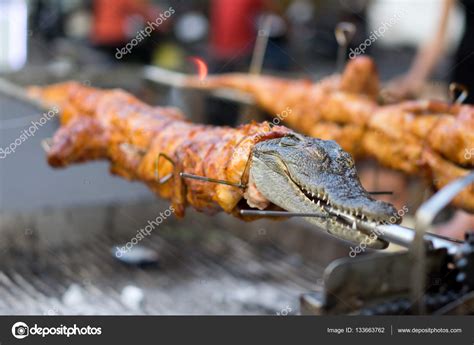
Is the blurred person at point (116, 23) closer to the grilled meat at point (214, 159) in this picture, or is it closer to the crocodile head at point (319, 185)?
the grilled meat at point (214, 159)

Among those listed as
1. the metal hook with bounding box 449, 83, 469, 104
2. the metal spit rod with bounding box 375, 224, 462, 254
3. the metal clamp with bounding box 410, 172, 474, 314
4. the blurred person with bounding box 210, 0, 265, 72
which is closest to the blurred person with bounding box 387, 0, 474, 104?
the metal hook with bounding box 449, 83, 469, 104

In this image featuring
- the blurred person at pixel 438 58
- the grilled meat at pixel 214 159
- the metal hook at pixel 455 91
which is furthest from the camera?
the blurred person at pixel 438 58

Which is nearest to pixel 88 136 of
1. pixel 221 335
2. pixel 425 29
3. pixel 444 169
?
pixel 221 335

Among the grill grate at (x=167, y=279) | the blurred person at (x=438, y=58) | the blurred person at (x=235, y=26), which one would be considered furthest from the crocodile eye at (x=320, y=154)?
the blurred person at (x=235, y=26)

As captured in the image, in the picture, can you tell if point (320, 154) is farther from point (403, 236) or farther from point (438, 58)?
point (438, 58)

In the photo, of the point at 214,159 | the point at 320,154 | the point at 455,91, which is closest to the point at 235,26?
the point at 455,91

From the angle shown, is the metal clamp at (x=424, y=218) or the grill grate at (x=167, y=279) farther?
the grill grate at (x=167, y=279)

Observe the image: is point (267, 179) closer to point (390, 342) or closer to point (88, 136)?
point (390, 342)
